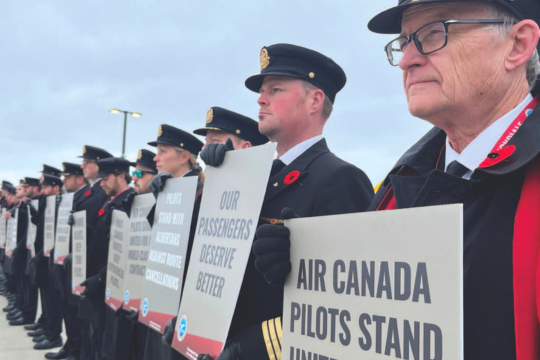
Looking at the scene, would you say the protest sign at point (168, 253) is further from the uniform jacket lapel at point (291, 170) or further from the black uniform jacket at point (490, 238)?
the black uniform jacket at point (490, 238)

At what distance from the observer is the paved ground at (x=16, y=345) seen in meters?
6.73

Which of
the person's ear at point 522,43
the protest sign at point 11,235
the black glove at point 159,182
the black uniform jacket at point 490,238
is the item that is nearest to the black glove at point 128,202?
the black glove at point 159,182

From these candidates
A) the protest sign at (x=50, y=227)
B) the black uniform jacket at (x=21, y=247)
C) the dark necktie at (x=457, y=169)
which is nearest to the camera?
the dark necktie at (x=457, y=169)

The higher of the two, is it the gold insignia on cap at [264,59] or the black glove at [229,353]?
the gold insignia on cap at [264,59]

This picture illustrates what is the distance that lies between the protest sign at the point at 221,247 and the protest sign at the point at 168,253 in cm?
47

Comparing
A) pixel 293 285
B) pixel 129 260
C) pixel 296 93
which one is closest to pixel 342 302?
pixel 293 285

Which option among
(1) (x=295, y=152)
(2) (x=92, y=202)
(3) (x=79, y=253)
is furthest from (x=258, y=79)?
(2) (x=92, y=202)

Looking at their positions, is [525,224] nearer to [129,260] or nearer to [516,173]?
[516,173]

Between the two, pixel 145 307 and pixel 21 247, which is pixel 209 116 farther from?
pixel 21 247

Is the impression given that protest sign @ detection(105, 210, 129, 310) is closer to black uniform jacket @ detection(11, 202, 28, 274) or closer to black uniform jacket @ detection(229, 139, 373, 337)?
black uniform jacket @ detection(229, 139, 373, 337)

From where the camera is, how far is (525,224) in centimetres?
102

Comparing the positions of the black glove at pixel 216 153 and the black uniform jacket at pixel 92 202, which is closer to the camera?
the black glove at pixel 216 153

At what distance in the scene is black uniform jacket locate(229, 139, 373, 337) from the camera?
83.7 inches

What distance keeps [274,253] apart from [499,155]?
72cm
